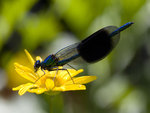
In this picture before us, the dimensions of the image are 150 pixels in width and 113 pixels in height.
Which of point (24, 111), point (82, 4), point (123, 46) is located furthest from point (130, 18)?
point (24, 111)

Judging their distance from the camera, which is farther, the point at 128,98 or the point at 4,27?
the point at 4,27

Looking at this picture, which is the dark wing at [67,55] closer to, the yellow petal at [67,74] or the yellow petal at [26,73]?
the yellow petal at [67,74]

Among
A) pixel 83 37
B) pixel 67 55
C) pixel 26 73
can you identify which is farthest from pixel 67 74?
pixel 83 37

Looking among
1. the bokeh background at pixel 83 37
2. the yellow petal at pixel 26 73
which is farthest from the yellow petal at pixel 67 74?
the bokeh background at pixel 83 37

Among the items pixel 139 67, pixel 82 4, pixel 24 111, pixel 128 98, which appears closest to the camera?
pixel 24 111

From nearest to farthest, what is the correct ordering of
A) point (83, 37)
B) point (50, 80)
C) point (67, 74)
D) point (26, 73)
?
point (50, 80), point (26, 73), point (67, 74), point (83, 37)

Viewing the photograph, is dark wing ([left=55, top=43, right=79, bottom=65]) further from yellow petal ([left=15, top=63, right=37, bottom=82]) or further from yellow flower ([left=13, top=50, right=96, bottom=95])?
yellow petal ([left=15, top=63, right=37, bottom=82])

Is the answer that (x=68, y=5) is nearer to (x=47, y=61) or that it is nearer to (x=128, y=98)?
(x=128, y=98)

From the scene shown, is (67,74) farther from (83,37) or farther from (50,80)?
(83,37)
